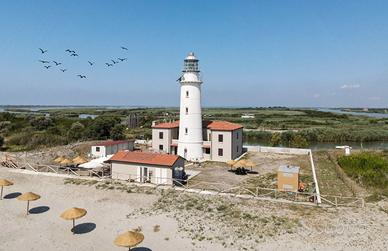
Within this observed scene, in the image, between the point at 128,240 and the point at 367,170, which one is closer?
the point at 128,240

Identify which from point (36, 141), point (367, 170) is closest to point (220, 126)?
point (367, 170)

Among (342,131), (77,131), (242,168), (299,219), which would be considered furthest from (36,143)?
(342,131)

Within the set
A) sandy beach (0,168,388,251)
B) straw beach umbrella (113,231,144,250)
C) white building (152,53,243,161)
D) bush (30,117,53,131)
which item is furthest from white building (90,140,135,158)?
bush (30,117,53,131)

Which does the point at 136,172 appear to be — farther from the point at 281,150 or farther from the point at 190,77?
the point at 281,150

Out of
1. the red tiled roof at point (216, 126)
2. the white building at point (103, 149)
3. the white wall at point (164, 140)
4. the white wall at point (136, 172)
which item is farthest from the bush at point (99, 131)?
the white wall at point (136, 172)

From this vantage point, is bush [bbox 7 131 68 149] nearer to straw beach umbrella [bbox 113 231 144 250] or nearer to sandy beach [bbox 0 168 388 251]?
sandy beach [bbox 0 168 388 251]
